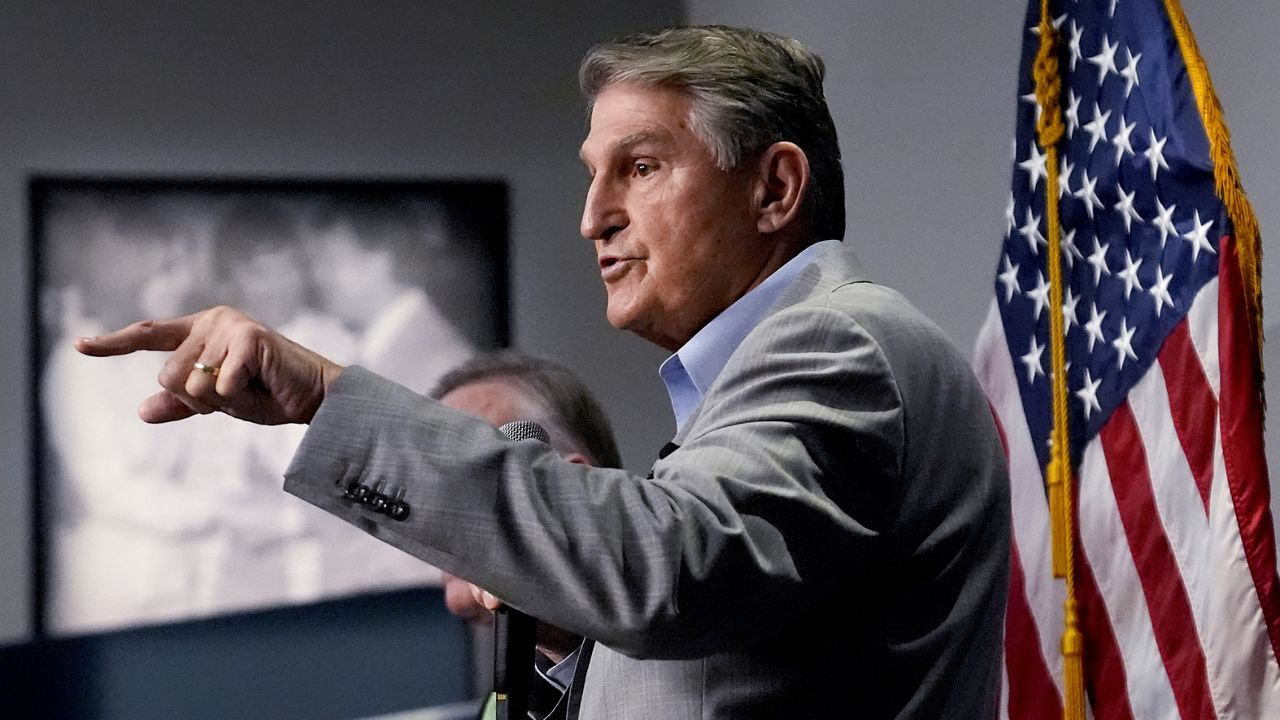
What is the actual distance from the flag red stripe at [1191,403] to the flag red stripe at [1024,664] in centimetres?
34

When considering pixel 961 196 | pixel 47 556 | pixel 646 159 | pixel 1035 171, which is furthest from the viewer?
pixel 47 556

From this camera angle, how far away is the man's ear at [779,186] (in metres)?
1.22

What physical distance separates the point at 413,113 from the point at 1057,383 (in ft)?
7.73

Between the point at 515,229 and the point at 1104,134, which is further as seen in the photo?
the point at 515,229

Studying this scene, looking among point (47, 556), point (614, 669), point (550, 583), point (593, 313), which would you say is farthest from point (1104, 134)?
point (47, 556)

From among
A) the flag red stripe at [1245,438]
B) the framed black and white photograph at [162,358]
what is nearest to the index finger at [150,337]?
the flag red stripe at [1245,438]

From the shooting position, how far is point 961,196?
9.46 ft

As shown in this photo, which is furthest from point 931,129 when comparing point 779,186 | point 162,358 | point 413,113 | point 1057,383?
point 162,358

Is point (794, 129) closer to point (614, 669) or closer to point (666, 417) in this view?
point (614, 669)

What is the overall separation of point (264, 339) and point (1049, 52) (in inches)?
66.8

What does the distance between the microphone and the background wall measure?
204 cm

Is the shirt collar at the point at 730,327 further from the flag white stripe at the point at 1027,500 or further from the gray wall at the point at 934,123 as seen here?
the gray wall at the point at 934,123

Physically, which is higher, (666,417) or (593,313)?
(593,313)

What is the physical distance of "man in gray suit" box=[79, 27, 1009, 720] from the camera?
78 cm
